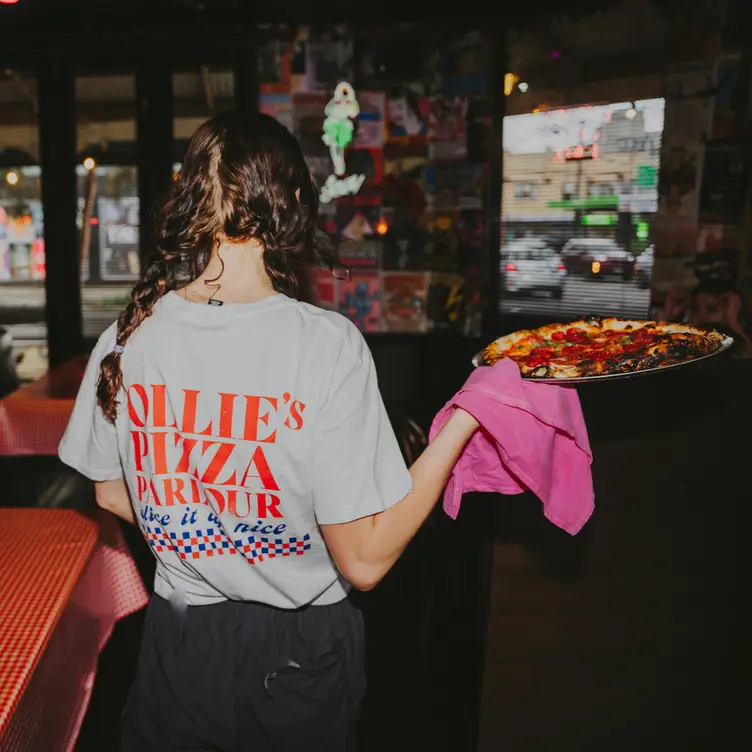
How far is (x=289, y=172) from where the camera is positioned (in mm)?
1096

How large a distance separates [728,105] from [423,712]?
10.7 feet

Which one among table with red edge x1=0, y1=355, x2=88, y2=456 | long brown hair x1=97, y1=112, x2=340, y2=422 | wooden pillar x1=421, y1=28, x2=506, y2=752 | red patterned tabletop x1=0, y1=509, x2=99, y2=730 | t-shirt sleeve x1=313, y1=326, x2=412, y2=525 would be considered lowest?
wooden pillar x1=421, y1=28, x2=506, y2=752

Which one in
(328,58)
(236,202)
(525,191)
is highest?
(328,58)

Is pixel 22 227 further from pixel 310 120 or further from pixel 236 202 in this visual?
pixel 236 202

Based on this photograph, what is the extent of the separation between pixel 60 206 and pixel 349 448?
4.91 metres

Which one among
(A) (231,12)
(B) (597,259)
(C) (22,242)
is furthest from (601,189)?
(C) (22,242)

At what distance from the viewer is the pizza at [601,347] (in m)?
1.40

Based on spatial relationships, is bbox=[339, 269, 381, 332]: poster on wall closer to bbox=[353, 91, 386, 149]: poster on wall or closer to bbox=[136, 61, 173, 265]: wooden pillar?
bbox=[353, 91, 386, 149]: poster on wall

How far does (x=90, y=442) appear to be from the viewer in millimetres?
1211

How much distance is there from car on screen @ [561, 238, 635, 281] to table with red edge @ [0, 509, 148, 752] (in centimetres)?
343

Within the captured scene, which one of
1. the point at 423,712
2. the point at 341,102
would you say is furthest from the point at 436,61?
the point at 423,712

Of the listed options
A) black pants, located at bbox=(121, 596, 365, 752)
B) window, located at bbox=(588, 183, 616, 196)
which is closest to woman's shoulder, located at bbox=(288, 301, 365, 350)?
black pants, located at bbox=(121, 596, 365, 752)

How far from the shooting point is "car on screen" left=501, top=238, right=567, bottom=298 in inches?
191

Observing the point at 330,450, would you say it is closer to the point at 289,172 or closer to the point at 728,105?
the point at 289,172
